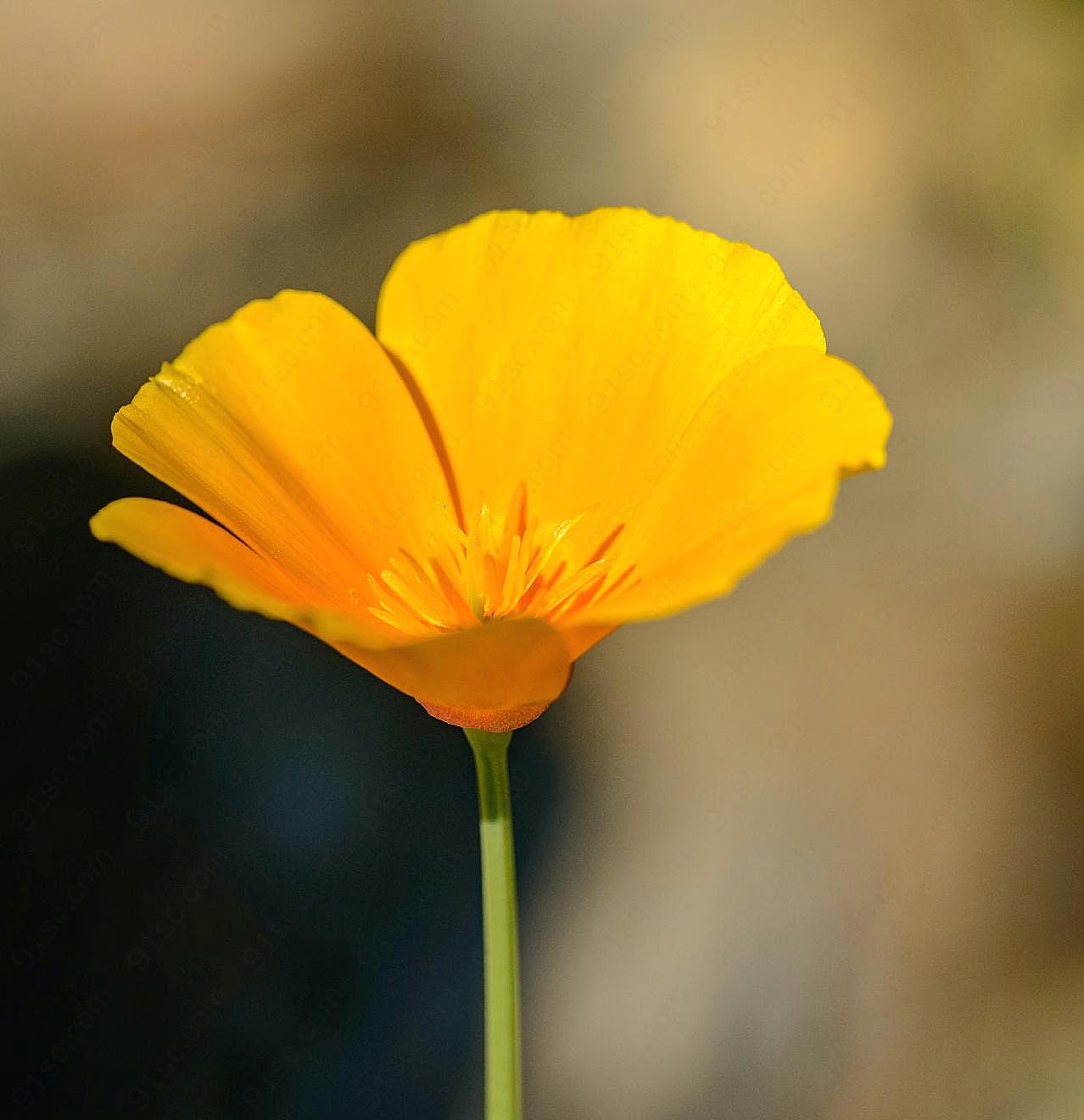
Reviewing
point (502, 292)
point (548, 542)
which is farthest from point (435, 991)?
point (502, 292)

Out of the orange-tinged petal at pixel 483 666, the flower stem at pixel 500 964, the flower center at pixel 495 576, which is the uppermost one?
the flower center at pixel 495 576

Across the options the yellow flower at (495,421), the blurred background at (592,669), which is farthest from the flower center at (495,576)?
the blurred background at (592,669)

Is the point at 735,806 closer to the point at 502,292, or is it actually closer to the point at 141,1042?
the point at 141,1042

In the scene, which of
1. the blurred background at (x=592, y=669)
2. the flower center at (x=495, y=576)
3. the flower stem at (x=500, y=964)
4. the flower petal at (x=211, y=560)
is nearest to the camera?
the flower petal at (x=211, y=560)

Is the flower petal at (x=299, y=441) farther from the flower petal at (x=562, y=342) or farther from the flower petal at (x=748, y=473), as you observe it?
the flower petal at (x=748, y=473)

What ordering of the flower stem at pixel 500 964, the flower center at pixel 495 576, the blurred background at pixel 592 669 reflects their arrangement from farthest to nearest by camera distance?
1. the blurred background at pixel 592 669
2. the flower center at pixel 495 576
3. the flower stem at pixel 500 964

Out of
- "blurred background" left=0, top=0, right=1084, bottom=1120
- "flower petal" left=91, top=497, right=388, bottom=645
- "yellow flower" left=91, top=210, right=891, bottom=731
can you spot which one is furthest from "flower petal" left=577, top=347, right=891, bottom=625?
"blurred background" left=0, top=0, right=1084, bottom=1120

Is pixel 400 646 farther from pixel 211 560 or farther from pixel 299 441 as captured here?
pixel 299 441

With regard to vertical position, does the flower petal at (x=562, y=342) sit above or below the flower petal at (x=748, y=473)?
above
